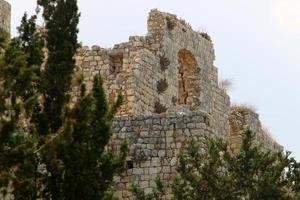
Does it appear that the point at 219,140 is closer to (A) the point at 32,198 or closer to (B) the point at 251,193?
(B) the point at 251,193

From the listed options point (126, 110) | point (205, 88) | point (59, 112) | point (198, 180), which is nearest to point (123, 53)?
point (126, 110)

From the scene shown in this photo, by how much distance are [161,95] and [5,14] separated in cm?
448

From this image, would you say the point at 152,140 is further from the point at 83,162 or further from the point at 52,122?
the point at 83,162

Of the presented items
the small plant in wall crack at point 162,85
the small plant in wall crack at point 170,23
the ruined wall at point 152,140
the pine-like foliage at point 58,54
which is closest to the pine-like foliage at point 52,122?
the pine-like foliage at point 58,54

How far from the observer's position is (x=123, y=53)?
71.6ft

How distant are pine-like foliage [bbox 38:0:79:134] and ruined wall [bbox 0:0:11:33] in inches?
367

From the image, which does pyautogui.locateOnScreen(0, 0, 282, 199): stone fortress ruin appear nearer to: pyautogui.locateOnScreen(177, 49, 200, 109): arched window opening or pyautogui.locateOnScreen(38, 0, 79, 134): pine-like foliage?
pyautogui.locateOnScreen(177, 49, 200, 109): arched window opening

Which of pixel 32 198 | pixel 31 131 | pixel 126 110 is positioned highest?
pixel 126 110

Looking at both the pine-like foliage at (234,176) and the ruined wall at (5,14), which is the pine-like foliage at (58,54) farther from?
the ruined wall at (5,14)

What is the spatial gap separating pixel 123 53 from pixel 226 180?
803 cm

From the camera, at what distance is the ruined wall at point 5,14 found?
854 inches

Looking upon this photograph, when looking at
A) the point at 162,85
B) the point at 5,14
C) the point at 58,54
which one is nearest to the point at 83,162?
the point at 58,54

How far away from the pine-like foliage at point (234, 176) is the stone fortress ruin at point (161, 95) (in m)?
0.75

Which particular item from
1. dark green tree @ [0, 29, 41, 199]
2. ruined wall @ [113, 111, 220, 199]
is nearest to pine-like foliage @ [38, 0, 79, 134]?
dark green tree @ [0, 29, 41, 199]
